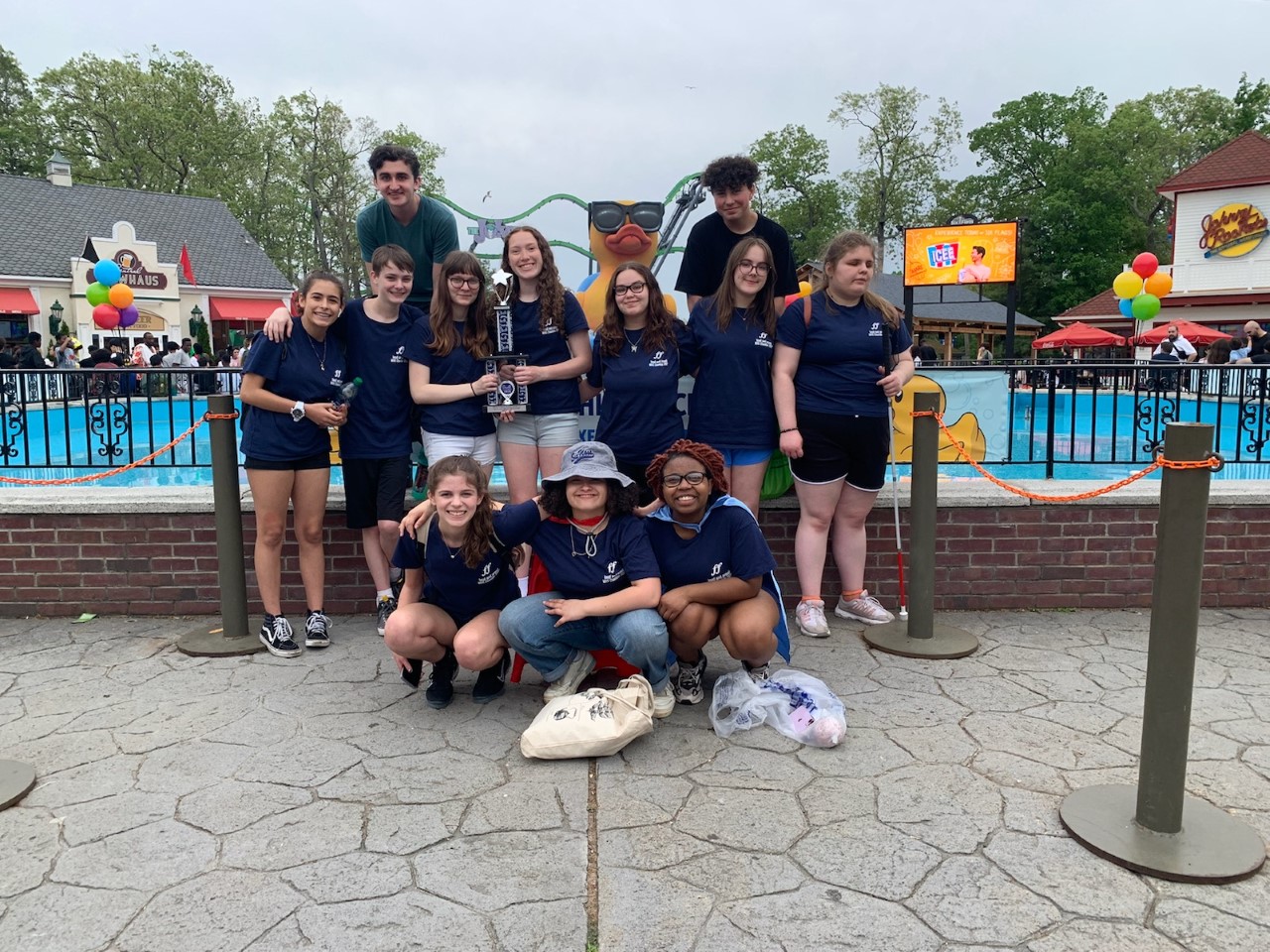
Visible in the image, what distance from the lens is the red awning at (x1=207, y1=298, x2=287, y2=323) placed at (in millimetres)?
36938

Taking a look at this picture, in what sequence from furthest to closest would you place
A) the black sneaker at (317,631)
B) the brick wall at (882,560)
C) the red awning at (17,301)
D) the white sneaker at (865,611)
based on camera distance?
the red awning at (17,301) → the brick wall at (882,560) → the white sneaker at (865,611) → the black sneaker at (317,631)

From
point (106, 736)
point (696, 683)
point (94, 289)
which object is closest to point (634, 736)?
point (696, 683)

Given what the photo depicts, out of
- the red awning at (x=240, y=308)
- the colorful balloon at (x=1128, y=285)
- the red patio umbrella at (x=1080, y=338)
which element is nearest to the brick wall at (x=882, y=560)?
the colorful balloon at (x=1128, y=285)

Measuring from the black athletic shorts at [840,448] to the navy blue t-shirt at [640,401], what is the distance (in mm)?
699

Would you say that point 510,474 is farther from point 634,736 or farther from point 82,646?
point 82,646

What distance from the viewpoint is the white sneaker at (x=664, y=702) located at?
354cm

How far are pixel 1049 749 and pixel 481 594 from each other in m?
2.19

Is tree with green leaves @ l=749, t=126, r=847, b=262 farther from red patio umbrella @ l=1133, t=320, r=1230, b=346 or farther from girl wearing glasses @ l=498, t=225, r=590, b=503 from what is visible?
girl wearing glasses @ l=498, t=225, r=590, b=503

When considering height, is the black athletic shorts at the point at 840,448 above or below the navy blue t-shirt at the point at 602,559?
above

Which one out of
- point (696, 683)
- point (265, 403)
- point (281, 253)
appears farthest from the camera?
point (281, 253)

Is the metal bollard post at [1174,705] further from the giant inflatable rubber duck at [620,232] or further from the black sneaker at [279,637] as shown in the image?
the giant inflatable rubber duck at [620,232]

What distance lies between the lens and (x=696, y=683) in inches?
149

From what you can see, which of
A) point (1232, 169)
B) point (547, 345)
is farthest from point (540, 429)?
point (1232, 169)

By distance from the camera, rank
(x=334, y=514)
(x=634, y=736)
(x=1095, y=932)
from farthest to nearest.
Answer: (x=334, y=514), (x=634, y=736), (x=1095, y=932)
